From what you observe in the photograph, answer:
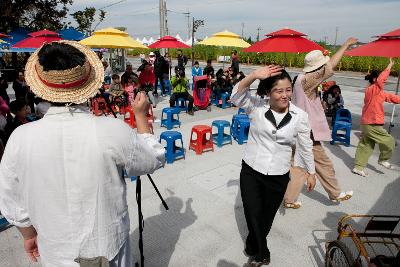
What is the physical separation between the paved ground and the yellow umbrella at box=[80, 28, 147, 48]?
16.4ft

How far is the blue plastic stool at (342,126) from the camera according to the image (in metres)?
6.86

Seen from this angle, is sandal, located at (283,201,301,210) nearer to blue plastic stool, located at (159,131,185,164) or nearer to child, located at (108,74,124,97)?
blue plastic stool, located at (159,131,185,164)

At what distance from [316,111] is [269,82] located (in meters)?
1.58

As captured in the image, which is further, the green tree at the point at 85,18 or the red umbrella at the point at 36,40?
the green tree at the point at 85,18

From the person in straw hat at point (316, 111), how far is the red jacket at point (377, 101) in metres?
1.50

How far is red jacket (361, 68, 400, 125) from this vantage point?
5047 millimetres

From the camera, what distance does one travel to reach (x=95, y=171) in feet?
4.58


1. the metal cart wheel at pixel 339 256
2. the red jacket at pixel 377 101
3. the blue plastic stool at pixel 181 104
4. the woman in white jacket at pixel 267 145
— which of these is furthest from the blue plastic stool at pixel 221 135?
the metal cart wheel at pixel 339 256

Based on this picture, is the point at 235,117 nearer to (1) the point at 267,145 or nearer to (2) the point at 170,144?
(2) the point at 170,144

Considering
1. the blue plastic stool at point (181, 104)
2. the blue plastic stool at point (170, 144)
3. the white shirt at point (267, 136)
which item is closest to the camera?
the white shirt at point (267, 136)

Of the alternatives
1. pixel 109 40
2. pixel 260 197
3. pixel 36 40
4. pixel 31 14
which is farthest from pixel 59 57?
pixel 31 14

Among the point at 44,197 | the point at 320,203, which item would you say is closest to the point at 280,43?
the point at 320,203

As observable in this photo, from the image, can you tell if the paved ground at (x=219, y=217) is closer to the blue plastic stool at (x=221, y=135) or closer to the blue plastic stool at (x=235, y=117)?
the blue plastic stool at (x=221, y=135)

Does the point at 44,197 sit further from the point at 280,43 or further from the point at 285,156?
the point at 280,43
